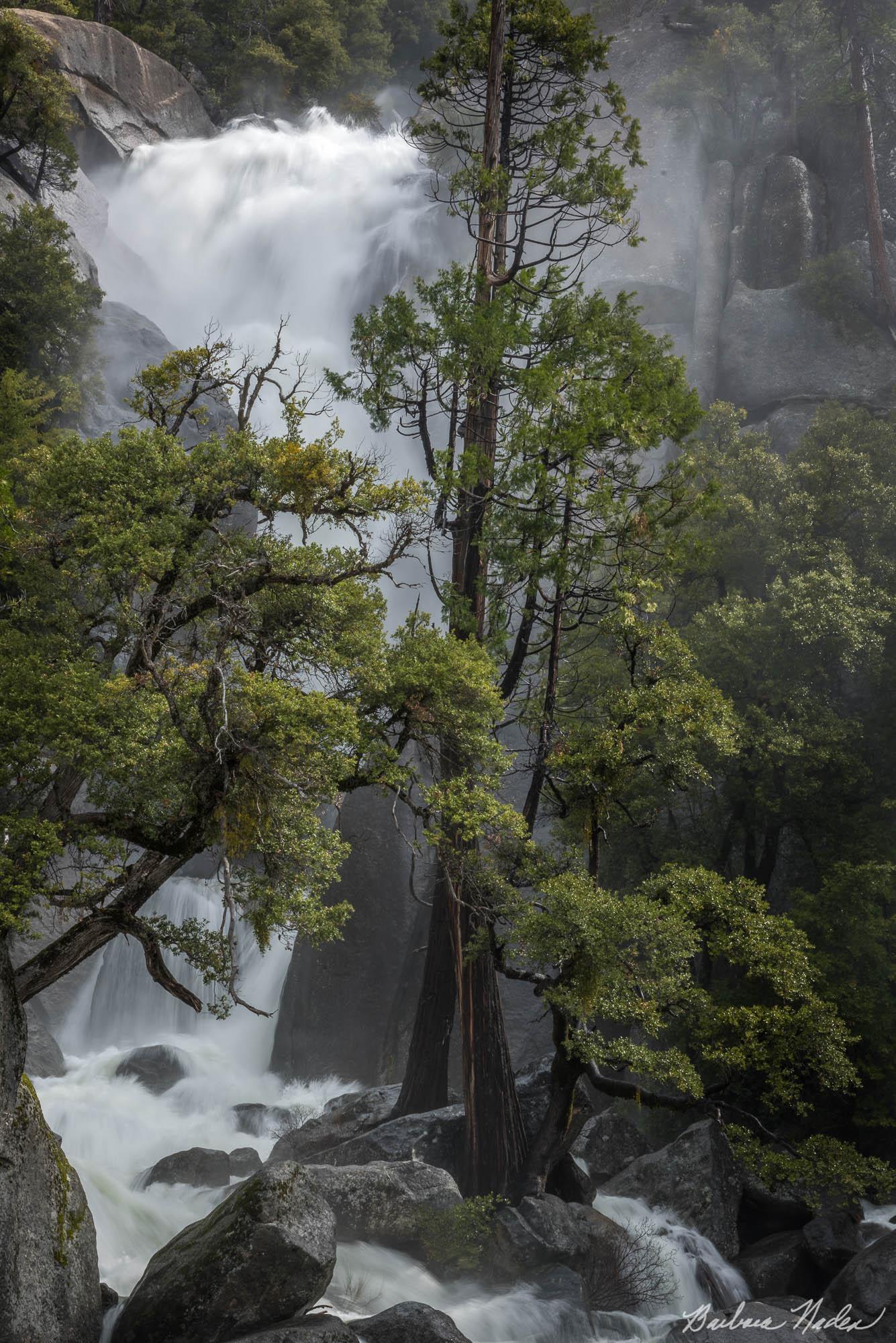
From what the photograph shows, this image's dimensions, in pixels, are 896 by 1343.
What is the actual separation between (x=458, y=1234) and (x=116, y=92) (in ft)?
146

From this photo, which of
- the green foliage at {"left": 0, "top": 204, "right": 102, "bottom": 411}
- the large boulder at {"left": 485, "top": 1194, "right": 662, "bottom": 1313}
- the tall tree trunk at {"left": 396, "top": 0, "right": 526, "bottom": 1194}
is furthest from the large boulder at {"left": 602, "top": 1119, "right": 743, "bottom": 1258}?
the green foliage at {"left": 0, "top": 204, "right": 102, "bottom": 411}

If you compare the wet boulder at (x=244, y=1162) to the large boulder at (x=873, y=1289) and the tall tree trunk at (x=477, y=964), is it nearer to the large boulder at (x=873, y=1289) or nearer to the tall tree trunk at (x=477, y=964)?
the tall tree trunk at (x=477, y=964)

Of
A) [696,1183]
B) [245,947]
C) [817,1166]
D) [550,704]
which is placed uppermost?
[550,704]

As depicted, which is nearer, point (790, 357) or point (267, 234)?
point (790, 357)

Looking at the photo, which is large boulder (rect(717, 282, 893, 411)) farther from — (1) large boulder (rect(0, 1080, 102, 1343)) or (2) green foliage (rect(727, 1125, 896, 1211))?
(1) large boulder (rect(0, 1080, 102, 1343))

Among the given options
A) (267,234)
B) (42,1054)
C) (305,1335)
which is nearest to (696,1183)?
(305,1335)

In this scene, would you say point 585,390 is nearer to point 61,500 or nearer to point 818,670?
point 61,500

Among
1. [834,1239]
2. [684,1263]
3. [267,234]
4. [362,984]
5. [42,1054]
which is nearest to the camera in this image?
[684,1263]

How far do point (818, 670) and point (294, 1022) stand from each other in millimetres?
13677

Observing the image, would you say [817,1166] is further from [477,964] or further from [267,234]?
[267,234]

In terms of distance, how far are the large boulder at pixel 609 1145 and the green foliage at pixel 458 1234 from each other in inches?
186

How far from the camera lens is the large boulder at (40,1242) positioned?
7.64 meters

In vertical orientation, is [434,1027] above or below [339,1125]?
above

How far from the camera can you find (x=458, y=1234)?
37.1 feet
